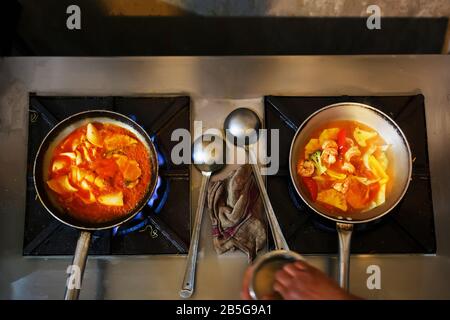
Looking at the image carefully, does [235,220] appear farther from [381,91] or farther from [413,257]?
[381,91]

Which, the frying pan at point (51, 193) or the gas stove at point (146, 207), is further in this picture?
the gas stove at point (146, 207)

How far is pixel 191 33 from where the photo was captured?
1833 mm

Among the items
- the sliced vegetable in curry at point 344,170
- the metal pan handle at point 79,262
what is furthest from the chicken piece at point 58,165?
the sliced vegetable in curry at point 344,170

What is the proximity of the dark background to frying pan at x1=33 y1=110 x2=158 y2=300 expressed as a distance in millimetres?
607

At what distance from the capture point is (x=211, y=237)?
144 centimetres

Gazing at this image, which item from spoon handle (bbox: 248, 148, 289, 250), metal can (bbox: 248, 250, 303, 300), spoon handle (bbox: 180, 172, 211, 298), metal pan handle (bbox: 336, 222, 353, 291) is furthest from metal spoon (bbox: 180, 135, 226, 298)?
metal pan handle (bbox: 336, 222, 353, 291)

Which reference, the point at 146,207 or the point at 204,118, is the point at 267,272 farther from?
the point at 204,118

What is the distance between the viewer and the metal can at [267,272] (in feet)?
3.99

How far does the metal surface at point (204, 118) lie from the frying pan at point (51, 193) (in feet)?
0.45

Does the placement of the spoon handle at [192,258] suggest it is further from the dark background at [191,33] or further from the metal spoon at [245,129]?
the dark background at [191,33]

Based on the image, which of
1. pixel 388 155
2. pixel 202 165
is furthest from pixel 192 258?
pixel 388 155

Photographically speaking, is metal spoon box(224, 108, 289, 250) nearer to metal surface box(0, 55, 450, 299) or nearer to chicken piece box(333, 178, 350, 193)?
metal surface box(0, 55, 450, 299)

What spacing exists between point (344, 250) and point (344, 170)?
0.91 feet

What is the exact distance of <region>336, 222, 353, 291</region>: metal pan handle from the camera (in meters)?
1.32
